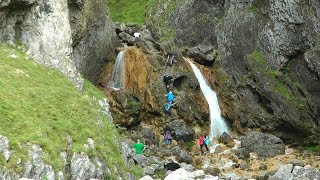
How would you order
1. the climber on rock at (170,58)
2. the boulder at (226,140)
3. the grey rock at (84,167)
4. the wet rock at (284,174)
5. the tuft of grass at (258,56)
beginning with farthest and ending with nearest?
the tuft of grass at (258,56), the climber on rock at (170,58), the boulder at (226,140), the wet rock at (284,174), the grey rock at (84,167)

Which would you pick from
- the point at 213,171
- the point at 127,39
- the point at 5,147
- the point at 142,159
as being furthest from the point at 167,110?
the point at 5,147

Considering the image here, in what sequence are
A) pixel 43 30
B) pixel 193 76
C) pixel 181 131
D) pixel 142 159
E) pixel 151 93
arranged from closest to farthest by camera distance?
pixel 43 30 < pixel 142 159 < pixel 181 131 < pixel 151 93 < pixel 193 76

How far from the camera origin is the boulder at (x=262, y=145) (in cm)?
3459

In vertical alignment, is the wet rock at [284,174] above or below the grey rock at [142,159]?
above

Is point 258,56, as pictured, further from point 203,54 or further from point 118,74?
point 118,74

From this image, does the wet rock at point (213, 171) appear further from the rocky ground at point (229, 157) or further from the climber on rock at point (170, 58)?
the climber on rock at point (170, 58)

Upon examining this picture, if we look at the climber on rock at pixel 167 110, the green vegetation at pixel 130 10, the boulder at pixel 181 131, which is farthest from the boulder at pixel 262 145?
the green vegetation at pixel 130 10

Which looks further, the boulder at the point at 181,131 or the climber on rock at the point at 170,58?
the climber on rock at the point at 170,58

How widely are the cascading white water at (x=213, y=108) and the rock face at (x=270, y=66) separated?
816 mm

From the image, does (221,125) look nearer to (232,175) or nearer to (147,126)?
(147,126)

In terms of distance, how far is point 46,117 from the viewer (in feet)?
50.2

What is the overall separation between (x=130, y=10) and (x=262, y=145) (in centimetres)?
3471

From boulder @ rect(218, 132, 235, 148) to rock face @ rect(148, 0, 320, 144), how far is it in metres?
3.29

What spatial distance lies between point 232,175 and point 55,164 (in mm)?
18246
